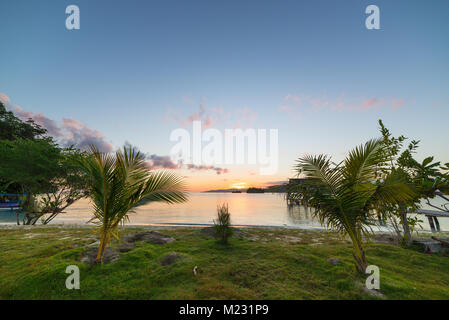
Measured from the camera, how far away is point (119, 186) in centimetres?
395

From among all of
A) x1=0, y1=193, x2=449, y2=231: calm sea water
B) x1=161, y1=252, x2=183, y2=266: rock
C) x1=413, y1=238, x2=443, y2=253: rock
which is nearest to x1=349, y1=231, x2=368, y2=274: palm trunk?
x1=0, y1=193, x2=449, y2=231: calm sea water

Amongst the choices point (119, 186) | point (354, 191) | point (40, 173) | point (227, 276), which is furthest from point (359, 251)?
point (40, 173)

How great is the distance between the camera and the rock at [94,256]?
4.25 m

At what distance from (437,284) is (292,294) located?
3.13 m

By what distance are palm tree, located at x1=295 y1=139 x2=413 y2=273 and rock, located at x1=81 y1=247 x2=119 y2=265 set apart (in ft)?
16.3

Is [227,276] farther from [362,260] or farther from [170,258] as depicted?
[362,260]

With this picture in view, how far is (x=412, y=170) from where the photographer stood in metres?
5.32

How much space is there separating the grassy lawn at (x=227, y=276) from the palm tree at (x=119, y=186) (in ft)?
2.88

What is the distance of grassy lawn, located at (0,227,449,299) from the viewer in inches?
116

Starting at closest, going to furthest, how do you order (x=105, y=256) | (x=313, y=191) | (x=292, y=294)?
(x=292, y=294), (x=313, y=191), (x=105, y=256)

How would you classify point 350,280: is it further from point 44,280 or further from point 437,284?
point 44,280

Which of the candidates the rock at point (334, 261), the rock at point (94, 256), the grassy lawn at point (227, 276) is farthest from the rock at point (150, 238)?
the rock at point (334, 261)

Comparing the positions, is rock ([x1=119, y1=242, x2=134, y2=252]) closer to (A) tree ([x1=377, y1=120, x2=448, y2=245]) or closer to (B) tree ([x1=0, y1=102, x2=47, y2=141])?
(A) tree ([x1=377, y1=120, x2=448, y2=245])
